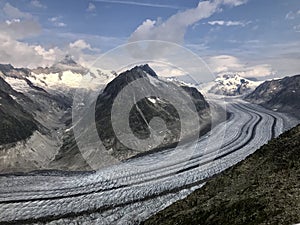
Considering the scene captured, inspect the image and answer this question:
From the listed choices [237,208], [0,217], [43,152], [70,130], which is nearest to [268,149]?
[237,208]

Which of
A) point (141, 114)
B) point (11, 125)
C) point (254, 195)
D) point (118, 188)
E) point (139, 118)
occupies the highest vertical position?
point (141, 114)

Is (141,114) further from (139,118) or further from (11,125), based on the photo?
(11,125)

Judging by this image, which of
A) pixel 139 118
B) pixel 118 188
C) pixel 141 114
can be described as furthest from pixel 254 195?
pixel 141 114

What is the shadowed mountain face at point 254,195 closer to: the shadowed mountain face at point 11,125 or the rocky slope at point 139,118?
the rocky slope at point 139,118

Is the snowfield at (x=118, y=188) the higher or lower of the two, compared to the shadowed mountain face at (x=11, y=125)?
lower

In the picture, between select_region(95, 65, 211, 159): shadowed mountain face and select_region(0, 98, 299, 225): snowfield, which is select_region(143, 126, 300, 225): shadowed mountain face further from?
select_region(95, 65, 211, 159): shadowed mountain face

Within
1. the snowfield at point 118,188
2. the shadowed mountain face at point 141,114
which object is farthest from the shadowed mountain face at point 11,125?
the snowfield at point 118,188
